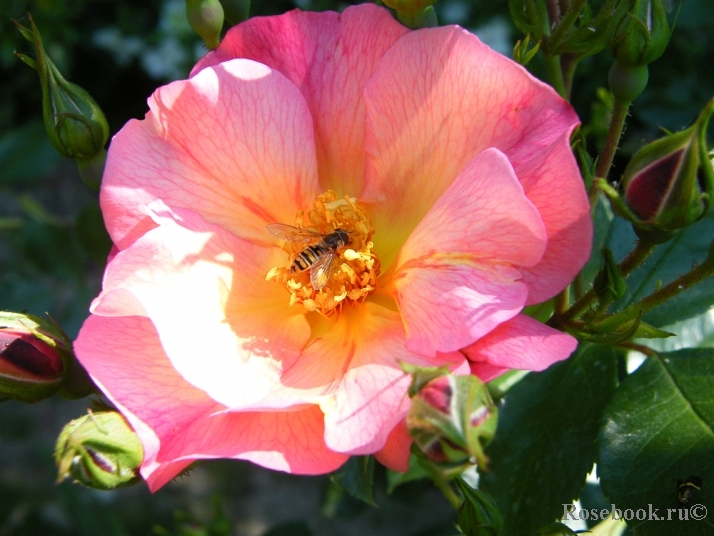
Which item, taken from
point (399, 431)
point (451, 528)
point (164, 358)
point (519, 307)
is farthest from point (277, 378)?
point (451, 528)

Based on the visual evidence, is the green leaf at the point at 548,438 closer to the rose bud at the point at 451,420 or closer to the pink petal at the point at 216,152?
the rose bud at the point at 451,420

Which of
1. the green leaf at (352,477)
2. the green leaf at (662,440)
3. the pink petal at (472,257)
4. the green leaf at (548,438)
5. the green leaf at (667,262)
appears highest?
the pink petal at (472,257)

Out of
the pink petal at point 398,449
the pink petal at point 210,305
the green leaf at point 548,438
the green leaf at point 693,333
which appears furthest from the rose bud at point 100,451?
the green leaf at point 693,333

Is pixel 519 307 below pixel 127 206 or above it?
below

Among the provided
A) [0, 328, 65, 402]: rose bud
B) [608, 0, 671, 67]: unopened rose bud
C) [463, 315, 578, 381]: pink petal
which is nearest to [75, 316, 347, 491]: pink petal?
[0, 328, 65, 402]: rose bud

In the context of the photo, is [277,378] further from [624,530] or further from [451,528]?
[451,528]

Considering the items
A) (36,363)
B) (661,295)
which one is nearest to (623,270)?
(661,295)

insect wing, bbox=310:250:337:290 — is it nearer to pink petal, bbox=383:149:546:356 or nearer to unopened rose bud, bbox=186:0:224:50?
pink petal, bbox=383:149:546:356

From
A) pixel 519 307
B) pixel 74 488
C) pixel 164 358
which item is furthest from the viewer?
pixel 74 488
